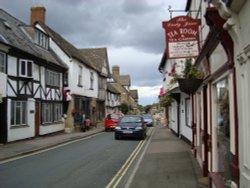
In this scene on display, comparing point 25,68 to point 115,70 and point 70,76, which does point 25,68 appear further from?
point 115,70

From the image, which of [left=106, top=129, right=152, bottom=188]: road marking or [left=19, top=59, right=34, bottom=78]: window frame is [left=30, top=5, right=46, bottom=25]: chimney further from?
[left=106, top=129, right=152, bottom=188]: road marking

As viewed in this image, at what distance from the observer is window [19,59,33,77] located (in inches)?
881

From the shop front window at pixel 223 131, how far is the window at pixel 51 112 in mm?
20217

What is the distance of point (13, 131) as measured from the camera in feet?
70.1

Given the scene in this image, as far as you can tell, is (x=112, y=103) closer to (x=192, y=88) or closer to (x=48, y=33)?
(x=48, y=33)

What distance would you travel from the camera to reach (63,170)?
1207 centimetres

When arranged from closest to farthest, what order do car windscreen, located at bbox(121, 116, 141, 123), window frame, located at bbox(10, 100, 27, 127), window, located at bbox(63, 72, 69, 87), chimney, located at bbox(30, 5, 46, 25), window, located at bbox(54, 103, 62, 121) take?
window frame, located at bbox(10, 100, 27, 127) < car windscreen, located at bbox(121, 116, 141, 123) < window, located at bbox(54, 103, 62, 121) < window, located at bbox(63, 72, 69, 87) < chimney, located at bbox(30, 5, 46, 25)

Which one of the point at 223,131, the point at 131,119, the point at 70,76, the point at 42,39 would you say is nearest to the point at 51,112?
the point at 70,76

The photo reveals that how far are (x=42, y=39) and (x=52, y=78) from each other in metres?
3.07

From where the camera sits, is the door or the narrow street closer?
the narrow street

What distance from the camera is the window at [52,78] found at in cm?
2797

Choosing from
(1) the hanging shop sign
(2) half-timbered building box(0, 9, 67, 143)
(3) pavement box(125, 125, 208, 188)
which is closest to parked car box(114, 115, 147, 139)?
(2) half-timbered building box(0, 9, 67, 143)

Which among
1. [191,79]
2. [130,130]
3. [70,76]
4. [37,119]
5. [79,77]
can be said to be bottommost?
[130,130]

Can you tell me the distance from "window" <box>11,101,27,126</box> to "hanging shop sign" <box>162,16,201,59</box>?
461 inches
